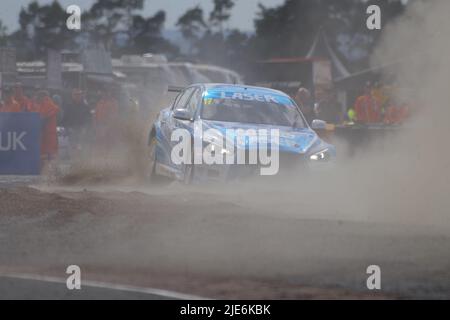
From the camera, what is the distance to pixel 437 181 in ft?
47.2

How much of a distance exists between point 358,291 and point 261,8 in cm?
4282

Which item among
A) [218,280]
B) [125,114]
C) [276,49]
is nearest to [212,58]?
[276,49]

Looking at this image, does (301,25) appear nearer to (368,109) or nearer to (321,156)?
(368,109)

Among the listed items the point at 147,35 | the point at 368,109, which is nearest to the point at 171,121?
the point at 368,109

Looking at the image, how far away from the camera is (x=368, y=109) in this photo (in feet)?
88.8

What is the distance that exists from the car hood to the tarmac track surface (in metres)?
1.20

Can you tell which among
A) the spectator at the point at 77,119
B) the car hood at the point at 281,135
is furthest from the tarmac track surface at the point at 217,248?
the spectator at the point at 77,119

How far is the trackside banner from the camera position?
19.1 meters

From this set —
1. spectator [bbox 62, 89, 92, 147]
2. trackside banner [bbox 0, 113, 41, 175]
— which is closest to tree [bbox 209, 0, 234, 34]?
spectator [bbox 62, 89, 92, 147]

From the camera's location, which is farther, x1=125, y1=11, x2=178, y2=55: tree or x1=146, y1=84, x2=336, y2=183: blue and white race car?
x1=125, y1=11, x2=178, y2=55: tree

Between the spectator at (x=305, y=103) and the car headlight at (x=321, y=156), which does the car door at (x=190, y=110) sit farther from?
the spectator at (x=305, y=103)

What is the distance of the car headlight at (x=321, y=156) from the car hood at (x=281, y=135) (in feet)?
0.42

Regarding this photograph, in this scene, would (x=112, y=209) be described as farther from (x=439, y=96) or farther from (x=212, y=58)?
(x=212, y=58)

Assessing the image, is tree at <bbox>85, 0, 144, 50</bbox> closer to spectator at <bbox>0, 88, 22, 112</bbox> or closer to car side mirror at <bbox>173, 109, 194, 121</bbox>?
spectator at <bbox>0, 88, 22, 112</bbox>
